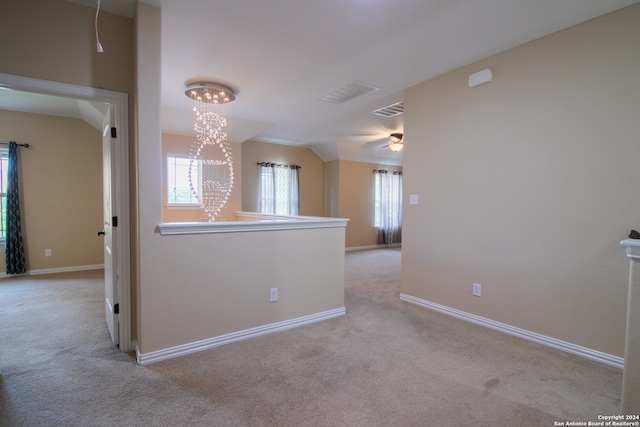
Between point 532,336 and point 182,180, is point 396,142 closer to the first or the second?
point 532,336

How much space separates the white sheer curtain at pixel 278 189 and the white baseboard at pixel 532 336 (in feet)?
14.1

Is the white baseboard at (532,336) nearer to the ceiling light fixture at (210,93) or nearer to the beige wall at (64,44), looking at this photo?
the ceiling light fixture at (210,93)

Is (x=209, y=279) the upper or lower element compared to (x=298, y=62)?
lower

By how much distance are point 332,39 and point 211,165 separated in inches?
154

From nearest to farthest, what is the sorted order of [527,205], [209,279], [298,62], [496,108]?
[209,279] → [527,205] → [496,108] → [298,62]

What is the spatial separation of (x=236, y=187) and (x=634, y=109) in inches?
222

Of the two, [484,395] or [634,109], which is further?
[634,109]

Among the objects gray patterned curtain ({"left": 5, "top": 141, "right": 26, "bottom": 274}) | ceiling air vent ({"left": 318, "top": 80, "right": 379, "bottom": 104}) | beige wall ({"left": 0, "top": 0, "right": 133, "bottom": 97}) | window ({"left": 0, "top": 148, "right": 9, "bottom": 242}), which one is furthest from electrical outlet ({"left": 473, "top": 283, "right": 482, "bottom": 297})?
window ({"left": 0, "top": 148, "right": 9, "bottom": 242})

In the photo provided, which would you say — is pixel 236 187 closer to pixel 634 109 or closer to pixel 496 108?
pixel 496 108

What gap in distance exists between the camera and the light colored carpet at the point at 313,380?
165cm

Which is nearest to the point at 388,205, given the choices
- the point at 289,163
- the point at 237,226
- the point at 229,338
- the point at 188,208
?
the point at 289,163

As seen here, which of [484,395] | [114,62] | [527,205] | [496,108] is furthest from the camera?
[496,108]

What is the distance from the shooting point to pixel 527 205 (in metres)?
2.65

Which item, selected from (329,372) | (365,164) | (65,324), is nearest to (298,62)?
(329,372)
